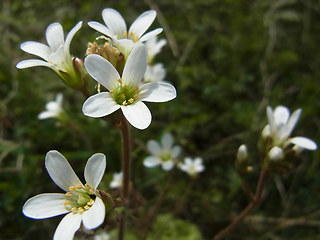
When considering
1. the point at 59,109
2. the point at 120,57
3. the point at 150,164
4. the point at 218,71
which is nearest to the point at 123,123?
the point at 120,57

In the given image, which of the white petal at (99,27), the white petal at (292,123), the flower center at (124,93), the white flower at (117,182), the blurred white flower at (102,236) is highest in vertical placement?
the white petal at (99,27)

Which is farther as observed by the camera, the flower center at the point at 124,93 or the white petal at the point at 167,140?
the white petal at the point at 167,140

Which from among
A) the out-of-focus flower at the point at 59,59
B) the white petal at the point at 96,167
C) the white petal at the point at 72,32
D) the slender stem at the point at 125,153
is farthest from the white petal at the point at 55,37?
the white petal at the point at 96,167

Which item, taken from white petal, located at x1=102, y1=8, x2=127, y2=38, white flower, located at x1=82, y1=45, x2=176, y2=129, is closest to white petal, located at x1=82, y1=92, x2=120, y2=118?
white flower, located at x1=82, y1=45, x2=176, y2=129

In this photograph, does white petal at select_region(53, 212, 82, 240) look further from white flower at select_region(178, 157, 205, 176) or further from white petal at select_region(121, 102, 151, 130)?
white flower at select_region(178, 157, 205, 176)

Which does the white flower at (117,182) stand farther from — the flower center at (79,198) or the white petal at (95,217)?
the white petal at (95,217)

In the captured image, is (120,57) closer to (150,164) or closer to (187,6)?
(150,164)

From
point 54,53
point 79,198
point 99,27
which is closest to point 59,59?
point 54,53
